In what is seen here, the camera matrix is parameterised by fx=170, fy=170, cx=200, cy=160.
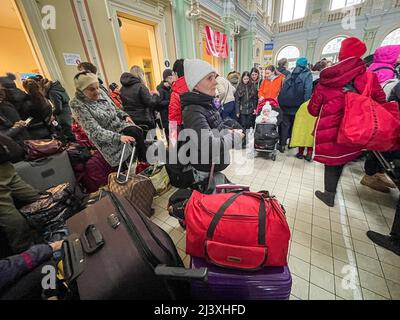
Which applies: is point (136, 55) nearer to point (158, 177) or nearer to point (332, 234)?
point (158, 177)

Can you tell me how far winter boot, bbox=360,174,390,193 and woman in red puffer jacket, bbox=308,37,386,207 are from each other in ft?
2.23

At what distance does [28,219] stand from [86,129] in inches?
35.2

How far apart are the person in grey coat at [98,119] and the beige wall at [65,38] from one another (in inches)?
75.6

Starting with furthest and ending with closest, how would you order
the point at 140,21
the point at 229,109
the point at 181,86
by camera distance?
the point at 140,21 < the point at 229,109 < the point at 181,86

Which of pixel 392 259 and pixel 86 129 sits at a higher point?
pixel 86 129

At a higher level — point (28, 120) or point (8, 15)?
point (8, 15)

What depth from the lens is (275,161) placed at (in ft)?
10.0

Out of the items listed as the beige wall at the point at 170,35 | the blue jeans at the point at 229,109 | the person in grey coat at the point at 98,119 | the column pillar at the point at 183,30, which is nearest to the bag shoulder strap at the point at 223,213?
the person in grey coat at the point at 98,119

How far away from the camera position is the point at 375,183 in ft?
6.86

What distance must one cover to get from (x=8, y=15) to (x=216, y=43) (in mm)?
6182

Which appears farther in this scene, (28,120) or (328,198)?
(28,120)

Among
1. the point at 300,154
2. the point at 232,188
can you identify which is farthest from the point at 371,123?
the point at 300,154
